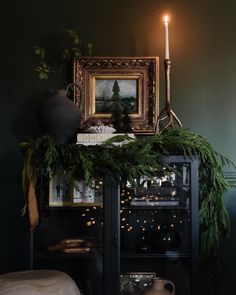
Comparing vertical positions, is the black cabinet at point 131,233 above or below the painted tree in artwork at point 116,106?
below

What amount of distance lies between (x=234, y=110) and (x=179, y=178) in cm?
70

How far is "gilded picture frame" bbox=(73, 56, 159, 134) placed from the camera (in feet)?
9.59

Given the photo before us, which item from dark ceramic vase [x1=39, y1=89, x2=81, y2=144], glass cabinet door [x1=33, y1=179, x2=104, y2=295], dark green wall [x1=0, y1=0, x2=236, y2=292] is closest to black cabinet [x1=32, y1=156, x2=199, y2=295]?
glass cabinet door [x1=33, y1=179, x2=104, y2=295]

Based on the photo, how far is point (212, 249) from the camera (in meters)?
2.60

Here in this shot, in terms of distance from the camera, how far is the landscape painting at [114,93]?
2932 mm

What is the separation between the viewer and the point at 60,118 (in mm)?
2600

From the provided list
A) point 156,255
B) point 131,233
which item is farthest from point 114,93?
point 156,255

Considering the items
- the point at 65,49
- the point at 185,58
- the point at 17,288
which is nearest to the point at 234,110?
the point at 185,58

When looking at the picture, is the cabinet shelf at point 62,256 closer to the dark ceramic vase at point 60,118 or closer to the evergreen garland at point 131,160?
the evergreen garland at point 131,160

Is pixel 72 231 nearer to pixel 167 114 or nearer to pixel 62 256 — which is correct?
pixel 62 256

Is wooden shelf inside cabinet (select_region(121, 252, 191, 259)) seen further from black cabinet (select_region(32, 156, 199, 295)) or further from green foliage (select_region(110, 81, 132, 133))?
green foliage (select_region(110, 81, 132, 133))

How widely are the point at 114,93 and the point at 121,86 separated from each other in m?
0.06

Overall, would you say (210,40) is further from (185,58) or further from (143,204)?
(143,204)

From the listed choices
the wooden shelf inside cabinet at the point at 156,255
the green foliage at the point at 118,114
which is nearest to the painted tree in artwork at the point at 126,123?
the green foliage at the point at 118,114
